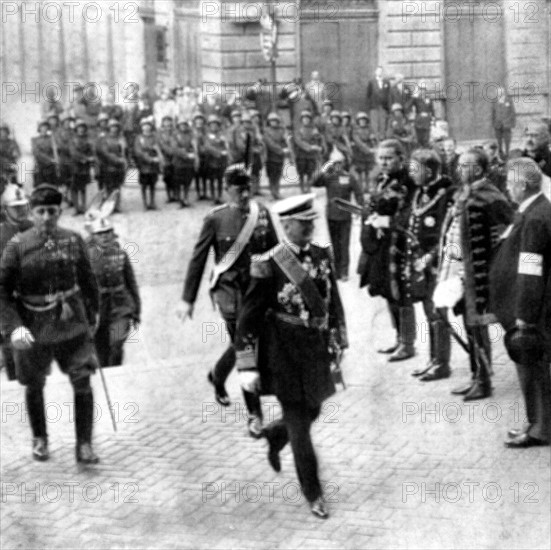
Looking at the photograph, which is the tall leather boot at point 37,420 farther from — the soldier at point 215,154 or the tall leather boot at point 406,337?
the soldier at point 215,154

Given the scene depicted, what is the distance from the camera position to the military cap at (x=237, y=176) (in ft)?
32.0

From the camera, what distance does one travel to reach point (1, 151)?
77.5ft

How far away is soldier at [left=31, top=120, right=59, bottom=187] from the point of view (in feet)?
78.5

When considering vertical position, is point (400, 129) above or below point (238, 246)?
above

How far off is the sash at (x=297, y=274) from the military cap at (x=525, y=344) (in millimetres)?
1484

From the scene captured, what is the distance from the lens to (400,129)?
26.5 m

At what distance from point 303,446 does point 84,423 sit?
1.80 meters

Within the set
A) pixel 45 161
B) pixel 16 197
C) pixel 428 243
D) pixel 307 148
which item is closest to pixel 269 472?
pixel 428 243

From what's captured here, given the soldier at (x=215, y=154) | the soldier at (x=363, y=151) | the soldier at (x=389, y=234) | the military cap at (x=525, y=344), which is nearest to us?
the military cap at (x=525, y=344)

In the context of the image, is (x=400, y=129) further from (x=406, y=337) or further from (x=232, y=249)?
(x=232, y=249)

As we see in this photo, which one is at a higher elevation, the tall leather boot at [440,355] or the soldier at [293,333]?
the soldier at [293,333]

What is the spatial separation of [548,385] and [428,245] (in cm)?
207

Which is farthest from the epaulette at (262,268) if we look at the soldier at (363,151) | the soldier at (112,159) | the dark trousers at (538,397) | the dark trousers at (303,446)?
the soldier at (363,151)

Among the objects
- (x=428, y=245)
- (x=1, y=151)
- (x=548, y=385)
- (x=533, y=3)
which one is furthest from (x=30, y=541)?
(x=533, y=3)
